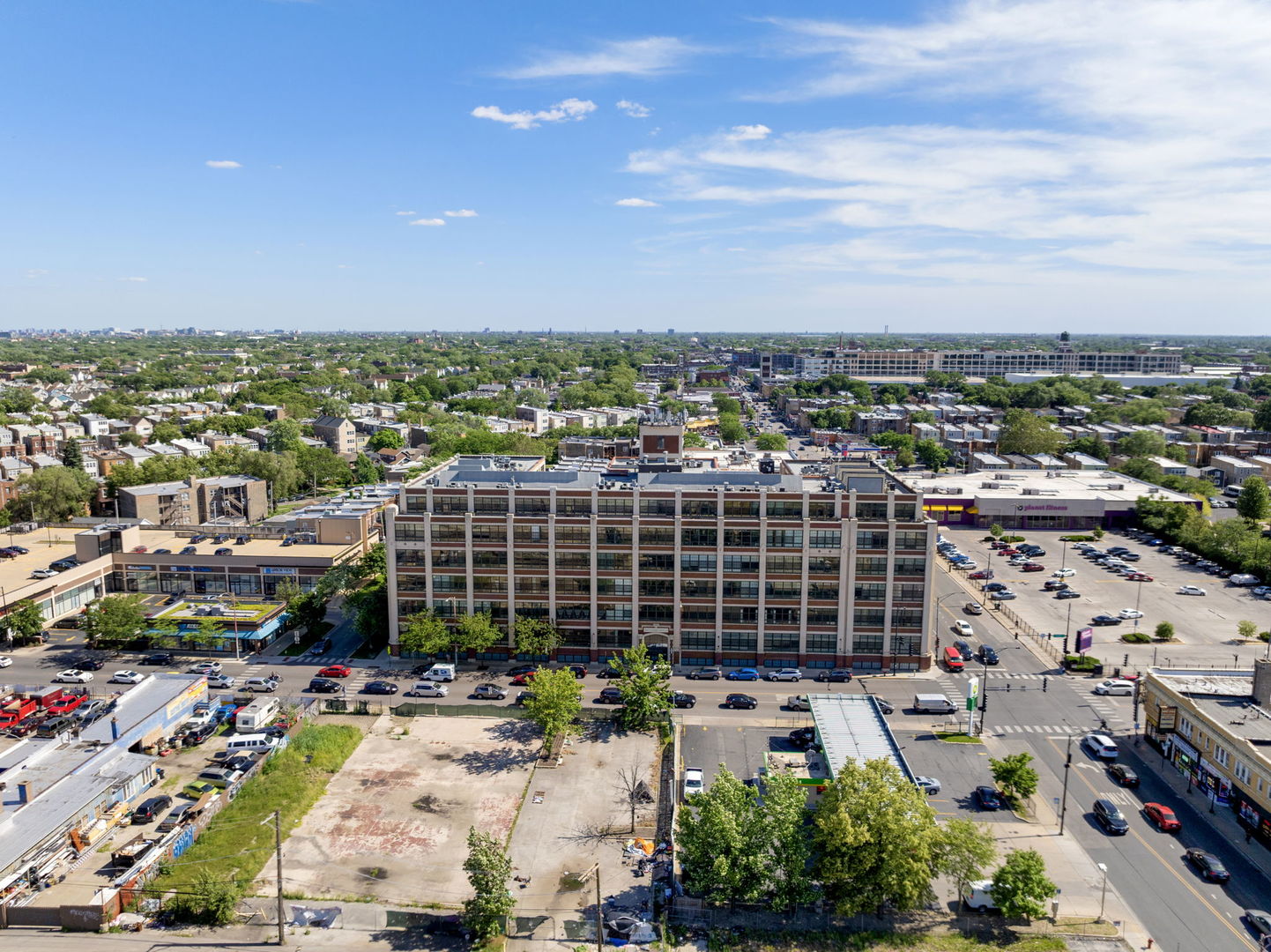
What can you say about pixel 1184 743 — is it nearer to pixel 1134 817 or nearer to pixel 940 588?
pixel 1134 817

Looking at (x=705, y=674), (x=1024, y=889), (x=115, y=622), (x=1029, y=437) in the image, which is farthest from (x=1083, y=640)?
(x=1029, y=437)

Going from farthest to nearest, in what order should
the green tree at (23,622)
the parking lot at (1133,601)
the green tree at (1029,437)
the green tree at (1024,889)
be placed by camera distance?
the green tree at (1029,437) → the parking lot at (1133,601) → the green tree at (23,622) → the green tree at (1024,889)

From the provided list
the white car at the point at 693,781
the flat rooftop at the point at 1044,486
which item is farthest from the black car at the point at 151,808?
the flat rooftop at the point at 1044,486

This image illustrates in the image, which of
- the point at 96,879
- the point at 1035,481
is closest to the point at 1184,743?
the point at 96,879

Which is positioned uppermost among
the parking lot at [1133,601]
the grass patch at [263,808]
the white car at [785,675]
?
the parking lot at [1133,601]

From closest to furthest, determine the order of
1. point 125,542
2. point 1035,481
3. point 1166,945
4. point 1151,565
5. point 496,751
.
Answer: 1. point 1166,945
2. point 496,751
3. point 125,542
4. point 1151,565
5. point 1035,481

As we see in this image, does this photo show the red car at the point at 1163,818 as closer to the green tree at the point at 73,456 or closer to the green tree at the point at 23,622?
the green tree at the point at 23,622
